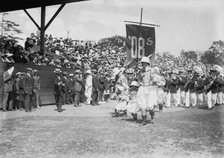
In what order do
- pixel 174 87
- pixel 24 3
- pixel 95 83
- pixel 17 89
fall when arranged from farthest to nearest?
pixel 95 83
pixel 174 87
pixel 24 3
pixel 17 89

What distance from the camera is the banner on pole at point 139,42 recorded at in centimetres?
1187

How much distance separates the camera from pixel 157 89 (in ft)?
43.9

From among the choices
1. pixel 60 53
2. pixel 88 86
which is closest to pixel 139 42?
pixel 88 86

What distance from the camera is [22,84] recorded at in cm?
1232

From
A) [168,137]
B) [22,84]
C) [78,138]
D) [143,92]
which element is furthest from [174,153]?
[22,84]

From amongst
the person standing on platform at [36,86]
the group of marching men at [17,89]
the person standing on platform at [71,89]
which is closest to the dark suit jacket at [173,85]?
the person standing on platform at [71,89]

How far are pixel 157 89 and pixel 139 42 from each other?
2.45 meters

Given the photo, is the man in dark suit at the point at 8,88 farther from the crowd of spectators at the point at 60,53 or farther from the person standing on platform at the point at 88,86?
the person standing on platform at the point at 88,86

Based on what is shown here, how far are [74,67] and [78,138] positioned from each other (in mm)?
11110

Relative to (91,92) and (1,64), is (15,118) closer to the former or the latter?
(1,64)

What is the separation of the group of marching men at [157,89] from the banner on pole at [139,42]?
0.51m

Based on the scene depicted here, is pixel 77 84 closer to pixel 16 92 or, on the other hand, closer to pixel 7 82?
pixel 16 92

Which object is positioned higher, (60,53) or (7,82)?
(60,53)

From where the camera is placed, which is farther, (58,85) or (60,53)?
(60,53)
